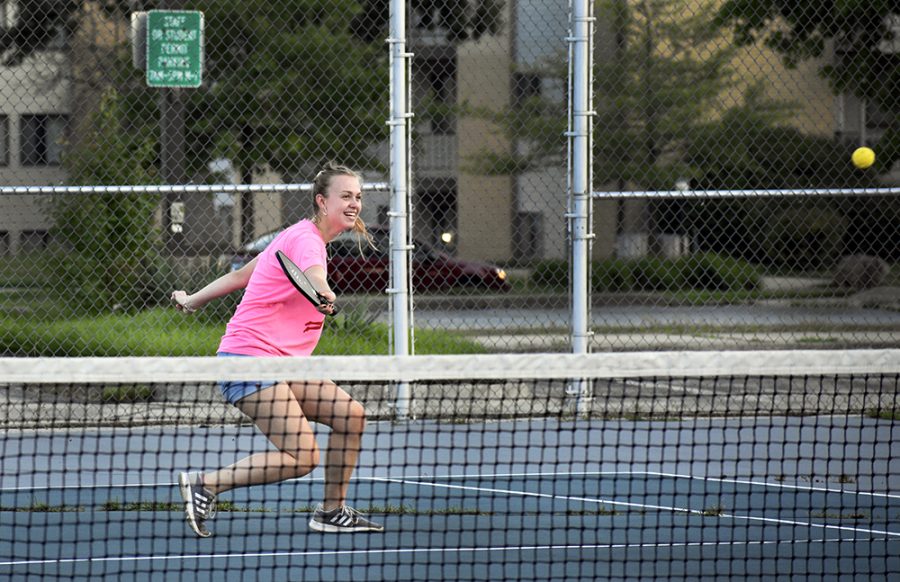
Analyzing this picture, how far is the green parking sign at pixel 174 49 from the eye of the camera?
28.4 ft

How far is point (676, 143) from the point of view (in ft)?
74.2

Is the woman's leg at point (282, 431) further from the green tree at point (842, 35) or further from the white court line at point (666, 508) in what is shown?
the green tree at point (842, 35)

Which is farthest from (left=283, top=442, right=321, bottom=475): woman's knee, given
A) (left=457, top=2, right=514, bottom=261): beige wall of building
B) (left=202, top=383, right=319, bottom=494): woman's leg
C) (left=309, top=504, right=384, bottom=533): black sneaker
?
(left=457, top=2, right=514, bottom=261): beige wall of building

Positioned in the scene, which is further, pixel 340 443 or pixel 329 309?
pixel 340 443

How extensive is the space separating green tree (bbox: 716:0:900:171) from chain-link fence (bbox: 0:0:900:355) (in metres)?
0.04

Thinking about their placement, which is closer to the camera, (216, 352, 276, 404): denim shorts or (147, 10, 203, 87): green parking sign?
(216, 352, 276, 404): denim shorts

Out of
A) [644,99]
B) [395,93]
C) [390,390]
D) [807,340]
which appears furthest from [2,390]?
[644,99]

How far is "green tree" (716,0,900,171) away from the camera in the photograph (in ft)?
53.2

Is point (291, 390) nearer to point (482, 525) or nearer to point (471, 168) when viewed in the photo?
point (482, 525)

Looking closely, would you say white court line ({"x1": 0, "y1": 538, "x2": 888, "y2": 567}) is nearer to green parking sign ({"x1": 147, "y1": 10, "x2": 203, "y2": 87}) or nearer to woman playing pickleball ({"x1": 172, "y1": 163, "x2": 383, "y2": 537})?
woman playing pickleball ({"x1": 172, "y1": 163, "x2": 383, "y2": 537})

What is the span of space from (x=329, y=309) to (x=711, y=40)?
1768cm

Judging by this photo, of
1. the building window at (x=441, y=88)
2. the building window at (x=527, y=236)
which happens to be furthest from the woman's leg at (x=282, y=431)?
the building window at (x=441, y=88)

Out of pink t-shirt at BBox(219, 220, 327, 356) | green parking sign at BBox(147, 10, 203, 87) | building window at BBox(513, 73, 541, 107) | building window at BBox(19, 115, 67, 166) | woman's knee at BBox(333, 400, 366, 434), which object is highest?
building window at BBox(513, 73, 541, 107)

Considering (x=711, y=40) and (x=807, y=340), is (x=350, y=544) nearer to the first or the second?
(x=807, y=340)
